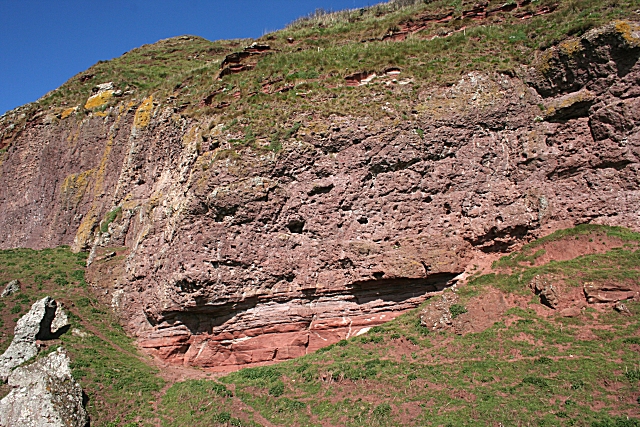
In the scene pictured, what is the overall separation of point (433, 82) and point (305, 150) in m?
6.69

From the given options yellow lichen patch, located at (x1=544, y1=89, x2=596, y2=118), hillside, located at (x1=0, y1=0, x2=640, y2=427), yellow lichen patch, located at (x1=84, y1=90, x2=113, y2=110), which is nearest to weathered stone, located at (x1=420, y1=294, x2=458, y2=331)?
hillside, located at (x1=0, y1=0, x2=640, y2=427)

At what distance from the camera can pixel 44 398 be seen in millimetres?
13477

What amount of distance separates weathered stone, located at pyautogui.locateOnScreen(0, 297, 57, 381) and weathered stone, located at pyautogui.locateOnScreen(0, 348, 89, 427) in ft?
3.92

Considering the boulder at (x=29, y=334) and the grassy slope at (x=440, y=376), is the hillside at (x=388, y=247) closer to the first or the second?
the grassy slope at (x=440, y=376)

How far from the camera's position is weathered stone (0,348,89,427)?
13.1 metres

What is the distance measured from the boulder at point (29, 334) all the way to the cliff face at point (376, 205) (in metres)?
3.08

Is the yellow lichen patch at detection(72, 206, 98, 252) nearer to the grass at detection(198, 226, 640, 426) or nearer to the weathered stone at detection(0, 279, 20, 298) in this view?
the weathered stone at detection(0, 279, 20, 298)

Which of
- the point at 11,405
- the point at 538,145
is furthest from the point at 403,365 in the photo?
the point at 11,405

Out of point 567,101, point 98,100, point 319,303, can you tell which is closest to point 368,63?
point 567,101

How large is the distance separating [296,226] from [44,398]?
10.2m

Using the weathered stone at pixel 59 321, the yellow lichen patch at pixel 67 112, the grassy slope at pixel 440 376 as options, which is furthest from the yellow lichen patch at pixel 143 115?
the grassy slope at pixel 440 376

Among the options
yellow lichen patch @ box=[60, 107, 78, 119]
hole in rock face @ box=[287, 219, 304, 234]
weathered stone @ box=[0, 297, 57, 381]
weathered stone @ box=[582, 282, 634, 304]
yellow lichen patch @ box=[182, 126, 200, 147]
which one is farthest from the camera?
yellow lichen patch @ box=[60, 107, 78, 119]

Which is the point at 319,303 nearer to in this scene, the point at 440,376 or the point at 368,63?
the point at 440,376

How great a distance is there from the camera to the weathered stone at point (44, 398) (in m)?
13.1
